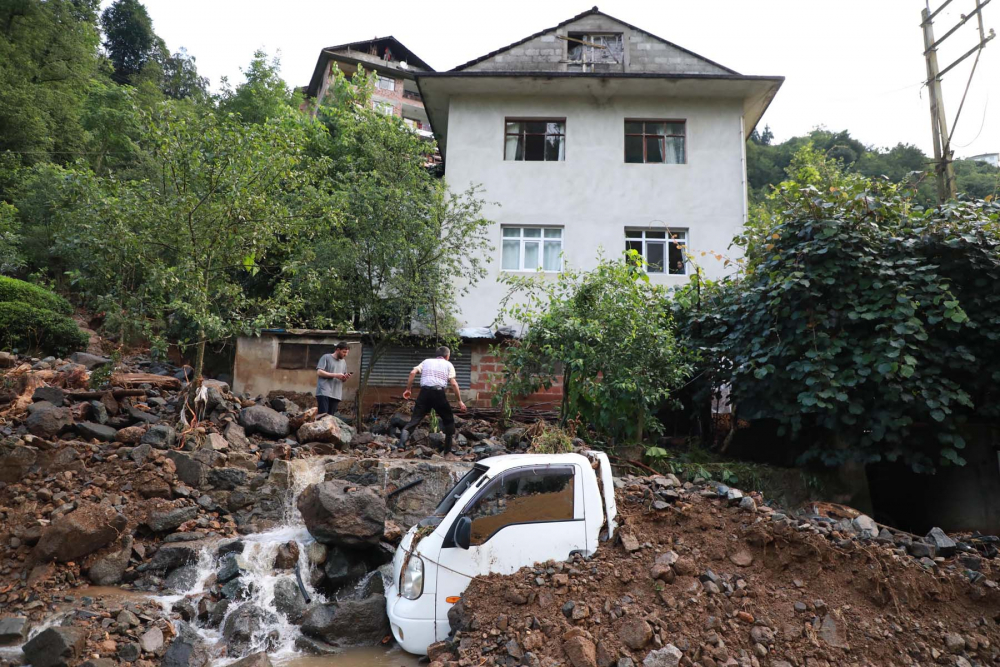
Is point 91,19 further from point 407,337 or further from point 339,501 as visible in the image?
point 339,501

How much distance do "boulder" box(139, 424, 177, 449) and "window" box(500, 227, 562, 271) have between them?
9701 millimetres

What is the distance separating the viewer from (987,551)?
7.73m

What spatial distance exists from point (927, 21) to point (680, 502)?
40.3 feet

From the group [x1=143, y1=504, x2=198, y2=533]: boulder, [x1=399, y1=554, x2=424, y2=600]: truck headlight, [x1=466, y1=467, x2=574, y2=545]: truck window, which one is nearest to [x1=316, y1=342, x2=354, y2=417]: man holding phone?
[x1=143, y1=504, x2=198, y2=533]: boulder

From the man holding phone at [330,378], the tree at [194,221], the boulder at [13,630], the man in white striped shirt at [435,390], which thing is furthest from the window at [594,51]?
the boulder at [13,630]

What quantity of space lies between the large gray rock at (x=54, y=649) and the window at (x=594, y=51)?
696 inches

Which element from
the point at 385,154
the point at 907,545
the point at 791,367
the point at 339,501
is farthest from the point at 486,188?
the point at 907,545

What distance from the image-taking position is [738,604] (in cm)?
626

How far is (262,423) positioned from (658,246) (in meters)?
11.4

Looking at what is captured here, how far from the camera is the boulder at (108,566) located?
325 inches

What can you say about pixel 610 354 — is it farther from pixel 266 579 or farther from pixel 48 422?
pixel 48 422

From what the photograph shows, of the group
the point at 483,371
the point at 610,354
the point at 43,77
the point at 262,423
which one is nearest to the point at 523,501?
the point at 610,354

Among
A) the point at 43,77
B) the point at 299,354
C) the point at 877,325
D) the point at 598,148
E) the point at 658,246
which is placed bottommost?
the point at 299,354

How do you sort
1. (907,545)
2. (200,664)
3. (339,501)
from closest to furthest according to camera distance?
(200,664) < (907,545) < (339,501)
